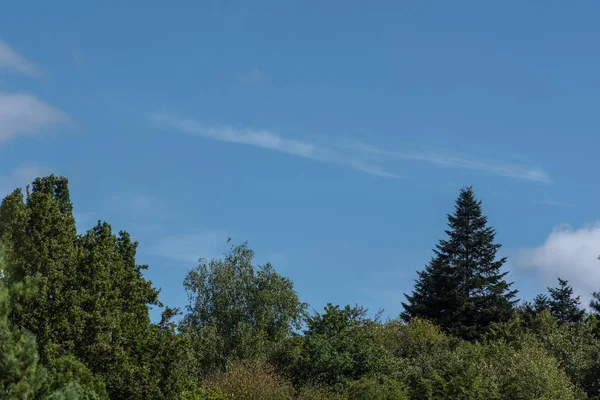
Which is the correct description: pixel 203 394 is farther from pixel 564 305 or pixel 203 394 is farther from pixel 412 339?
pixel 564 305

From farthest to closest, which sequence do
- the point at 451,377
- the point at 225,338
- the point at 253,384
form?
the point at 225,338 → the point at 253,384 → the point at 451,377

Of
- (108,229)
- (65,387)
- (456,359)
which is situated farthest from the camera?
(456,359)

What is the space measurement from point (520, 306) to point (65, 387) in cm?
5195

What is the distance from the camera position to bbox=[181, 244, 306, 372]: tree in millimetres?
53500

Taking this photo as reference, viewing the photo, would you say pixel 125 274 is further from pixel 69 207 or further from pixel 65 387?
pixel 65 387

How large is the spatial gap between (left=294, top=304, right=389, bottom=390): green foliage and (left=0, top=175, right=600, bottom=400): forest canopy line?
8 centimetres

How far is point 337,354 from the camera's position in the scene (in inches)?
1745

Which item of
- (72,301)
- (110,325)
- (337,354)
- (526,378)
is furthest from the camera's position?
(337,354)

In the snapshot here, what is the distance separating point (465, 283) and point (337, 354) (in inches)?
1119

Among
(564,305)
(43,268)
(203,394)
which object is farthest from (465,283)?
(43,268)

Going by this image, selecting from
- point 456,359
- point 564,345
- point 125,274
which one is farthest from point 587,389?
point 125,274

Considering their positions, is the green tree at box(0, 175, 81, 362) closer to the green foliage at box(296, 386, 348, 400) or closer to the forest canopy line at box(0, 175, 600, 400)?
the forest canopy line at box(0, 175, 600, 400)

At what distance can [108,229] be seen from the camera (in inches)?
1451

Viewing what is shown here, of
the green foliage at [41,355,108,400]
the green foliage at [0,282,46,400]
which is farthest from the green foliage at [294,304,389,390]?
the green foliage at [0,282,46,400]
